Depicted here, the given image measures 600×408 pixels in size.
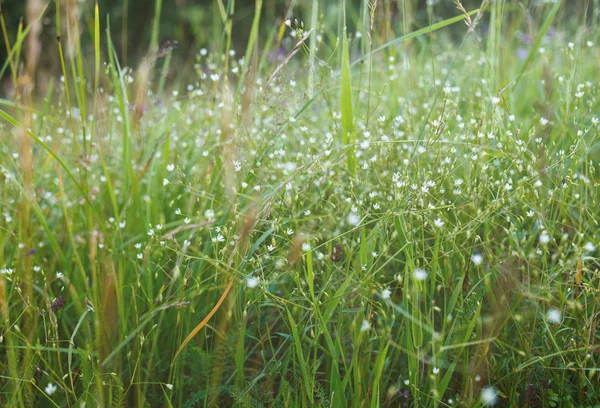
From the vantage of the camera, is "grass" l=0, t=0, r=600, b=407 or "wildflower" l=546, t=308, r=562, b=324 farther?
"grass" l=0, t=0, r=600, b=407

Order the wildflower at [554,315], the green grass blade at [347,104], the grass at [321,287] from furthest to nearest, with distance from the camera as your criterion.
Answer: the green grass blade at [347,104]
the grass at [321,287]
the wildflower at [554,315]

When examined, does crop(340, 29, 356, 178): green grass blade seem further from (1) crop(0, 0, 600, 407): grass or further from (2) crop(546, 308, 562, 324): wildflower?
(2) crop(546, 308, 562, 324): wildflower

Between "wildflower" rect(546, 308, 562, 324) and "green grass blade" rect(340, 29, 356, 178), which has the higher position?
"green grass blade" rect(340, 29, 356, 178)

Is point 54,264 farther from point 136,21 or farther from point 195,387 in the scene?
point 136,21

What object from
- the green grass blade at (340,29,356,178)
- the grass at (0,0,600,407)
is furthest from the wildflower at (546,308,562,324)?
the green grass blade at (340,29,356,178)

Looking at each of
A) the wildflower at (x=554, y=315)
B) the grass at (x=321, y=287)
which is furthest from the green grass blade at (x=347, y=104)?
the wildflower at (x=554, y=315)

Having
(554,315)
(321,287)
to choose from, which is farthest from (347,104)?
(554,315)

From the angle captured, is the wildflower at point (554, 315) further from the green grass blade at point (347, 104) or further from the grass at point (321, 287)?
the green grass blade at point (347, 104)

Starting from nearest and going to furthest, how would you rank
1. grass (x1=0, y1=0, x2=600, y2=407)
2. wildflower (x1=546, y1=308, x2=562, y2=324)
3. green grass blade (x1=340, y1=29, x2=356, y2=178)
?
wildflower (x1=546, y1=308, x2=562, y2=324) < grass (x1=0, y1=0, x2=600, y2=407) < green grass blade (x1=340, y1=29, x2=356, y2=178)

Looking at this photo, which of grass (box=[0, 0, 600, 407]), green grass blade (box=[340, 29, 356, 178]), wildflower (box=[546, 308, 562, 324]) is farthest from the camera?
green grass blade (box=[340, 29, 356, 178])

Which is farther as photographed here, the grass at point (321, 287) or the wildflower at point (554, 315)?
the grass at point (321, 287)

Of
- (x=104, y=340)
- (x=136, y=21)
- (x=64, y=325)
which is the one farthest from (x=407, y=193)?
(x=136, y=21)

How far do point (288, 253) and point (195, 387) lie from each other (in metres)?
0.42

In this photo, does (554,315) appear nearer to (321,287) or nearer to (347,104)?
(321,287)
